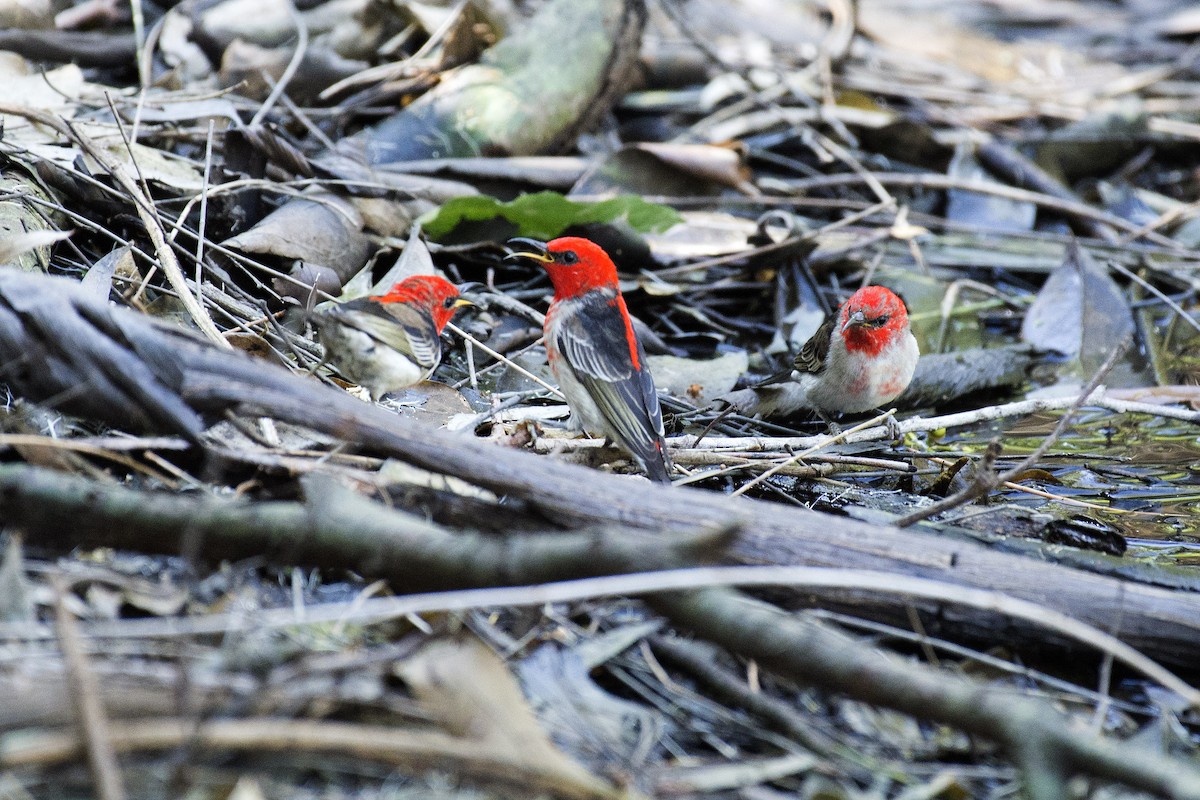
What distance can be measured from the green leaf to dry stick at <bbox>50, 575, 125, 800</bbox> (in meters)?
3.97

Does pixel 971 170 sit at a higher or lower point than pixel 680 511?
lower

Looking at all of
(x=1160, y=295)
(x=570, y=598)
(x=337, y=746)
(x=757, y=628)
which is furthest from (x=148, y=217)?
(x=1160, y=295)

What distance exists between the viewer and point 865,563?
2.95 m

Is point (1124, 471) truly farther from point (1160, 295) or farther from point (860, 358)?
point (1160, 295)

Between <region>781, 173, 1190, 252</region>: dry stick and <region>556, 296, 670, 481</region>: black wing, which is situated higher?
<region>556, 296, 670, 481</region>: black wing

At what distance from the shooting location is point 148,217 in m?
4.40

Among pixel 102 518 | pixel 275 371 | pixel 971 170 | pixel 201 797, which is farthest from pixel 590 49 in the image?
pixel 201 797

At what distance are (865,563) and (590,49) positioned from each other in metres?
5.14

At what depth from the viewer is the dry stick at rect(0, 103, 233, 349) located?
400 cm

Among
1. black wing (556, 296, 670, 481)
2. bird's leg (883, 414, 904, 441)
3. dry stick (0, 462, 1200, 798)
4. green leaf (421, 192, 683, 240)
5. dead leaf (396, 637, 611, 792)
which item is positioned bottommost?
bird's leg (883, 414, 904, 441)

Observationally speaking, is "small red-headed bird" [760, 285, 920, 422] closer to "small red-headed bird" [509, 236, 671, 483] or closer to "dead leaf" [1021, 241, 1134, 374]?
"small red-headed bird" [509, 236, 671, 483]

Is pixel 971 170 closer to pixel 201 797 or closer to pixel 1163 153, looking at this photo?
pixel 1163 153

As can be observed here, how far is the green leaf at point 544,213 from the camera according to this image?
227 inches

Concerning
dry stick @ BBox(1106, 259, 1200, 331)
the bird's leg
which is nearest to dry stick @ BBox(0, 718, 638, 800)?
the bird's leg
